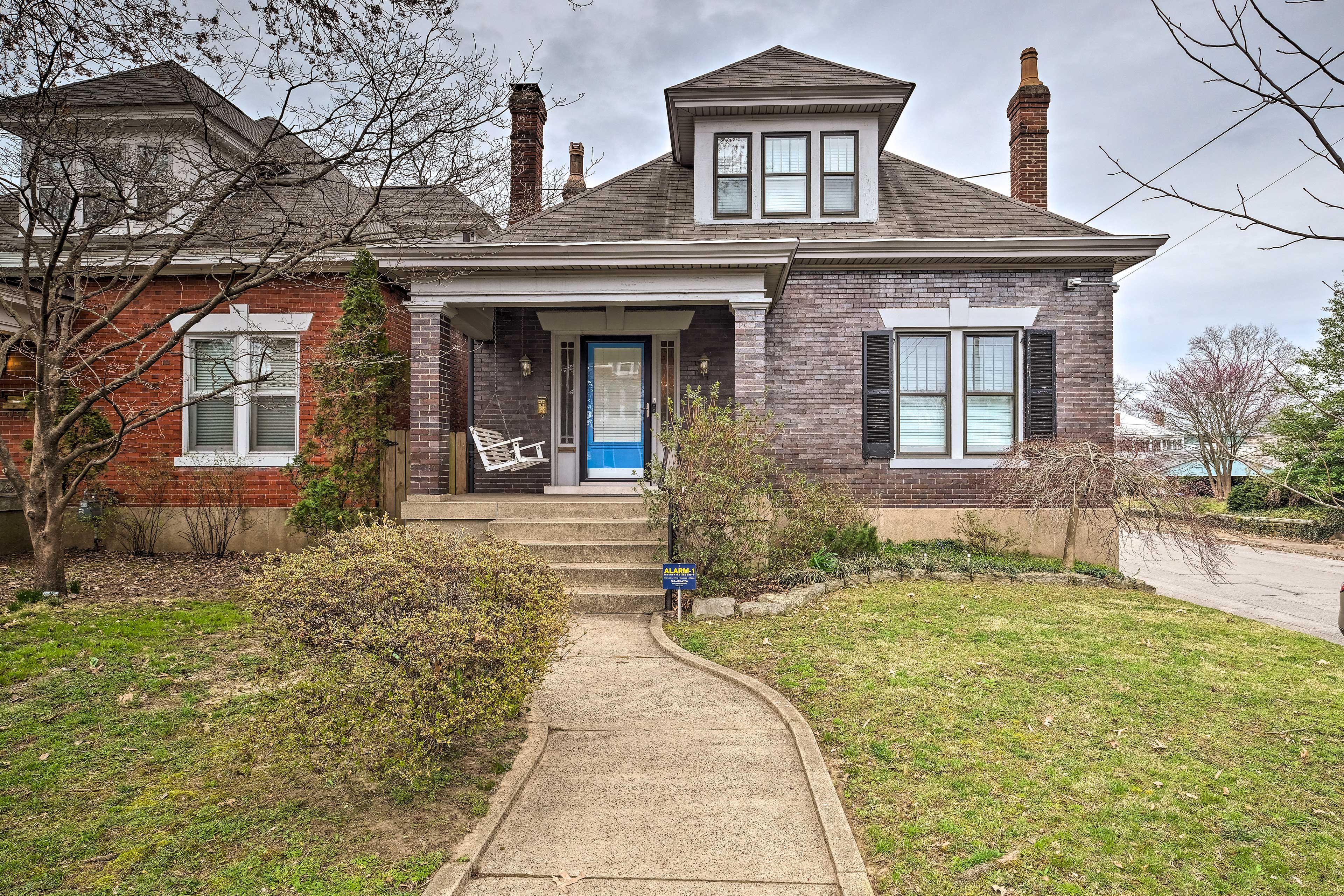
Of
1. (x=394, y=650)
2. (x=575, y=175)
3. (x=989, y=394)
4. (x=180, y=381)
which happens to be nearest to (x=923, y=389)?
(x=989, y=394)

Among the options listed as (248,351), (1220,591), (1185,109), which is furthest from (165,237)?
(1220,591)

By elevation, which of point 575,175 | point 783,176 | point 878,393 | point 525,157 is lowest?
point 878,393

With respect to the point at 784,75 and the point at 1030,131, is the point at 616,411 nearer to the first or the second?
the point at 784,75

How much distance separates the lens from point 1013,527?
9758mm

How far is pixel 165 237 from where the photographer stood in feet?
28.2

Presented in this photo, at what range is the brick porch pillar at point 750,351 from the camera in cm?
876

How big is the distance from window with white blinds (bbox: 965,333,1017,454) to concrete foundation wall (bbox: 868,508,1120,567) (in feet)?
3.28

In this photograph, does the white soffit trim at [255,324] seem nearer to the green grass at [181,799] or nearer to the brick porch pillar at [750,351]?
the green grass at [181,799]

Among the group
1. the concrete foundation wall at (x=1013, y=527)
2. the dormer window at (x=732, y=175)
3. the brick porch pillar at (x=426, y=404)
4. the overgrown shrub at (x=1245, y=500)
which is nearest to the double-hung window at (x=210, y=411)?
the brick porch pillar at (x=426, y=404)

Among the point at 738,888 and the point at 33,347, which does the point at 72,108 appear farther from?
the point at 738,888

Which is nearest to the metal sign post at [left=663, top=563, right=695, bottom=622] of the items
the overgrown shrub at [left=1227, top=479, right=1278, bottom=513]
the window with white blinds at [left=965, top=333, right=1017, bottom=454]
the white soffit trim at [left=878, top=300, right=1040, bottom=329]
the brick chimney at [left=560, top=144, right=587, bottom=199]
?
the white soffit trim at [left=878, top=300, right=1040, bottom=329]

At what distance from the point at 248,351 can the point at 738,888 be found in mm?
9983

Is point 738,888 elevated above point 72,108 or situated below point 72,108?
below

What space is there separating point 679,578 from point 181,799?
4151 millimetres
